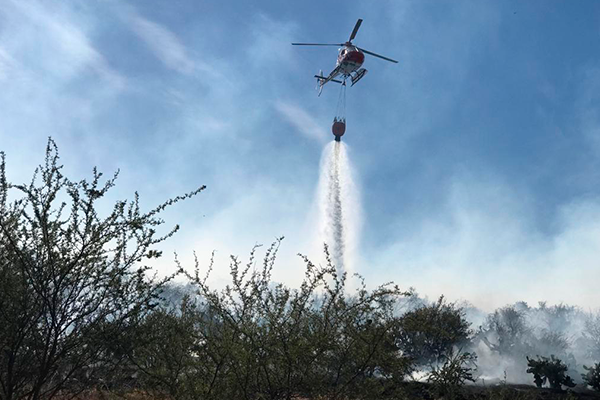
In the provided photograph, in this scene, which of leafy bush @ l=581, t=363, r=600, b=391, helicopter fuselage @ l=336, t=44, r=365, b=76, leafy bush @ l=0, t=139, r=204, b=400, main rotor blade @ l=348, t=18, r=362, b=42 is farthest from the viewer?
main rotor blade @ l=348, t=18, r=362, b=42

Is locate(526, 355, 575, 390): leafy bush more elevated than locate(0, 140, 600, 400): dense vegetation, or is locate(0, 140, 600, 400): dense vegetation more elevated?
locate(526, 355, 575, 390): leafy bush

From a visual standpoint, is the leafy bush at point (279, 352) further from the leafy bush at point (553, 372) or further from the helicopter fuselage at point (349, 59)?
the helicopter fuselage at point (349, 59)

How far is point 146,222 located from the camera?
6367 millimetres

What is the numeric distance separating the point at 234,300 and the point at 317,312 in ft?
4.95

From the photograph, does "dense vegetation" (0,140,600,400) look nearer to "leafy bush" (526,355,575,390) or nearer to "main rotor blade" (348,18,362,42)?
"leafy bush" (526,355,575,390)

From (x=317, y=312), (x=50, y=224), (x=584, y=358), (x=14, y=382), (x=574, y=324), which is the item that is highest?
(x=574, y=324)

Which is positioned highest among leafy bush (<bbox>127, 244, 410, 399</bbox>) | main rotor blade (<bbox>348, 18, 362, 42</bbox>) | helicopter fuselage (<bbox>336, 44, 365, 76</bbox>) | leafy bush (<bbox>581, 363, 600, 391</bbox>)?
main rotor blade (<bbox>348, 18, 362, 42</bbox>)

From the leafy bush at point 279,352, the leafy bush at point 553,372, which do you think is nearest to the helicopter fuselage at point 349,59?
the leafy bush at point 553,372

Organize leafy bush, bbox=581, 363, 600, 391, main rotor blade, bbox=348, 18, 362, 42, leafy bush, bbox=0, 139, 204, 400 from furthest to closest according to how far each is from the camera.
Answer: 1. main rotor blade, bbox=348, 18, 362, 42
2. leafy bush, bbox=581, 363, 600, 391
3. leafy bush, bbox=0, 139, 204, 400

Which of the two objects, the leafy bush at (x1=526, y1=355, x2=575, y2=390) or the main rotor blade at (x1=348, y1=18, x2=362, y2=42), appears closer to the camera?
the leafy bush at (x1=526, y1=355, x2=575, y2=390)

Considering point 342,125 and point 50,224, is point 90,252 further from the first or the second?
point 342,125

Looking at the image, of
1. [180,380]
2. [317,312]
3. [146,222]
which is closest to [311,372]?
[317,312]

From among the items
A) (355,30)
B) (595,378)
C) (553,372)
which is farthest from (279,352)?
(355,30)

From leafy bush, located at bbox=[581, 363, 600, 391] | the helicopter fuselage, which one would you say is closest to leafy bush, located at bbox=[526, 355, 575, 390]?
leafy bush, located at bbox=[581, 363, 600, 391]
